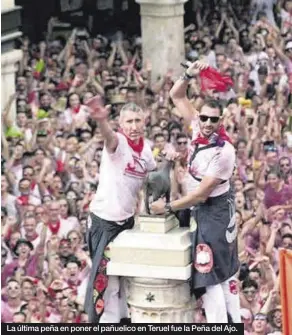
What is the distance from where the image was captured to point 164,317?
12.9 meters

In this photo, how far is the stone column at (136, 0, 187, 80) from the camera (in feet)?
83.8

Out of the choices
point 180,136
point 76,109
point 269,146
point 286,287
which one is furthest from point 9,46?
point 286,287

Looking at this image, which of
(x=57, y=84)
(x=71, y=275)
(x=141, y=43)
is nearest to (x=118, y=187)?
(x=71, y=275)

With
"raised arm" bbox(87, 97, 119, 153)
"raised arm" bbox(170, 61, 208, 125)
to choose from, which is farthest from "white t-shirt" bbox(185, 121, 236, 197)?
"raised arm" bbox(87, 97, 119, 153)

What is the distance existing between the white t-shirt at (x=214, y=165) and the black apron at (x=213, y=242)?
0.04 m

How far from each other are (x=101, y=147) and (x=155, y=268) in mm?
6668

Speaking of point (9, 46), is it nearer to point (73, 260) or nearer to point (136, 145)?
point (73, 260)

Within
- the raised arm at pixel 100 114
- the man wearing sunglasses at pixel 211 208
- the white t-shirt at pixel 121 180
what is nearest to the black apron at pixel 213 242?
the man wearing sunglasses at pixel 211 208

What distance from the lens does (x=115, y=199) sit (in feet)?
43.3

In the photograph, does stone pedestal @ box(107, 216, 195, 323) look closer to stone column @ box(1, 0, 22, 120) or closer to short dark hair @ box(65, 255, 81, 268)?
short dark hair @ box(65, 255, 81, 268)

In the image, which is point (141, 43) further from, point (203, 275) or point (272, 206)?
point (203, 275)

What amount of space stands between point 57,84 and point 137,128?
9.59 meters

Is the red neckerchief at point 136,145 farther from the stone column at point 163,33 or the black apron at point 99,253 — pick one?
the stone column at point 163,33

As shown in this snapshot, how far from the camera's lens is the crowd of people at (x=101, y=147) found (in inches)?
629
